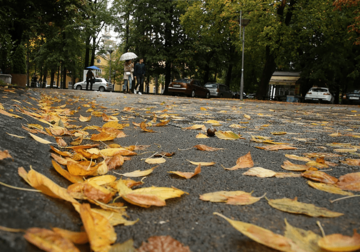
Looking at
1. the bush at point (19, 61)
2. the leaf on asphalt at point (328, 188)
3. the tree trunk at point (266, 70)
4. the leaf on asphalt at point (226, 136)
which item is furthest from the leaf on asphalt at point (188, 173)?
the tree trunk at point (266, 70)

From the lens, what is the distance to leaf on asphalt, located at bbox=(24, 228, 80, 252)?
65 centimetres

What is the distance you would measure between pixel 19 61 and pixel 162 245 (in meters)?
13.4

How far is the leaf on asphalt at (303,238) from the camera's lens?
0.78 meters

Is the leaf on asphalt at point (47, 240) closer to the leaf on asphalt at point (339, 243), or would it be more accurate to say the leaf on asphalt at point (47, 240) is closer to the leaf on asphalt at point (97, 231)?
the leaf on asphalt at point (97, 231)

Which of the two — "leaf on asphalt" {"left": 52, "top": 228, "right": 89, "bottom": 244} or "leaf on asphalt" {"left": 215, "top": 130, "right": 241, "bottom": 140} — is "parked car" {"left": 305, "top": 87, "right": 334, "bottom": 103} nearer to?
"leaf on asphalt" {"left": 215, "top": 130, "right": 241, "bottom": 140}

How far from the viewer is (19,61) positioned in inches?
474

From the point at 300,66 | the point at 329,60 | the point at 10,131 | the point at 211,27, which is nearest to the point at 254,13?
the point at 211,27

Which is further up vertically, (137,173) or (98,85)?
(98,85)

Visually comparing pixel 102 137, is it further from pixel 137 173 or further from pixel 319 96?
pixel 319 96

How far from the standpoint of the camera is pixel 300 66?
92.1 feet

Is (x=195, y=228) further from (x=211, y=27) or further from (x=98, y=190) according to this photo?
(x=211, y=27)

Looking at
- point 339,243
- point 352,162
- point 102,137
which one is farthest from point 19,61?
point 339,243

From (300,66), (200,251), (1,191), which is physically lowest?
(200,251)

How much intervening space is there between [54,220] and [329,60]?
2704cm
